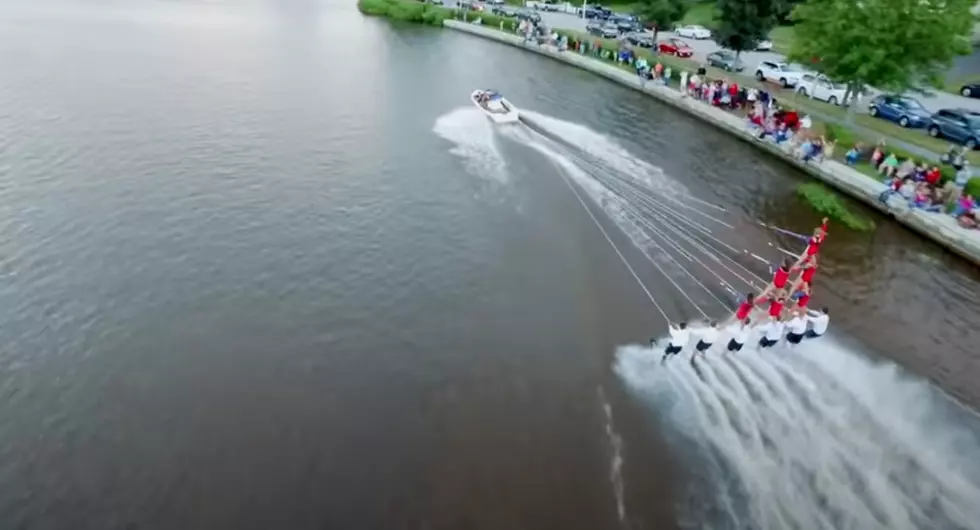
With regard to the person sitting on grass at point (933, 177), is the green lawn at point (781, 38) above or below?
above

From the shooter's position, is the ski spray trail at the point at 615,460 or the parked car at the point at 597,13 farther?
the parked car at the point at 597,13

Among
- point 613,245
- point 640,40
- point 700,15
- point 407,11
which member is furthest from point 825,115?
point 407,11

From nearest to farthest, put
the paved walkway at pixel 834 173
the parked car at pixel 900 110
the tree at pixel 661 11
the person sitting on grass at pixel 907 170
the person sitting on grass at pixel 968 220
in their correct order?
the paved walkway at pixel 834 173 → the person sitting on grass at pixel 968 220 → the person sitting on grass at pixel 907 170 → the parked car at pixel 900 110 → the tree at pixel 661 11

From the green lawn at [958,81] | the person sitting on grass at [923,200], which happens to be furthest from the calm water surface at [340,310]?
the green lawn at [958,81]

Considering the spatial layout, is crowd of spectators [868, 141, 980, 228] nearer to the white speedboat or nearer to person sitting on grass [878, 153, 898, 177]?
person sitting on grass [878, 153, 898, 177]

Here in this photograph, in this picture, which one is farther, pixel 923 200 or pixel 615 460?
pixel 923 200

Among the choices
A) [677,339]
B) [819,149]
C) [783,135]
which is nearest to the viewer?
[677,339]

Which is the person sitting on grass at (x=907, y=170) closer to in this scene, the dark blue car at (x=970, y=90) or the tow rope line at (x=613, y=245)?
the tow rope line at (x=613, y=245)

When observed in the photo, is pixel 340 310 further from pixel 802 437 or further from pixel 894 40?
pixel 894 40
